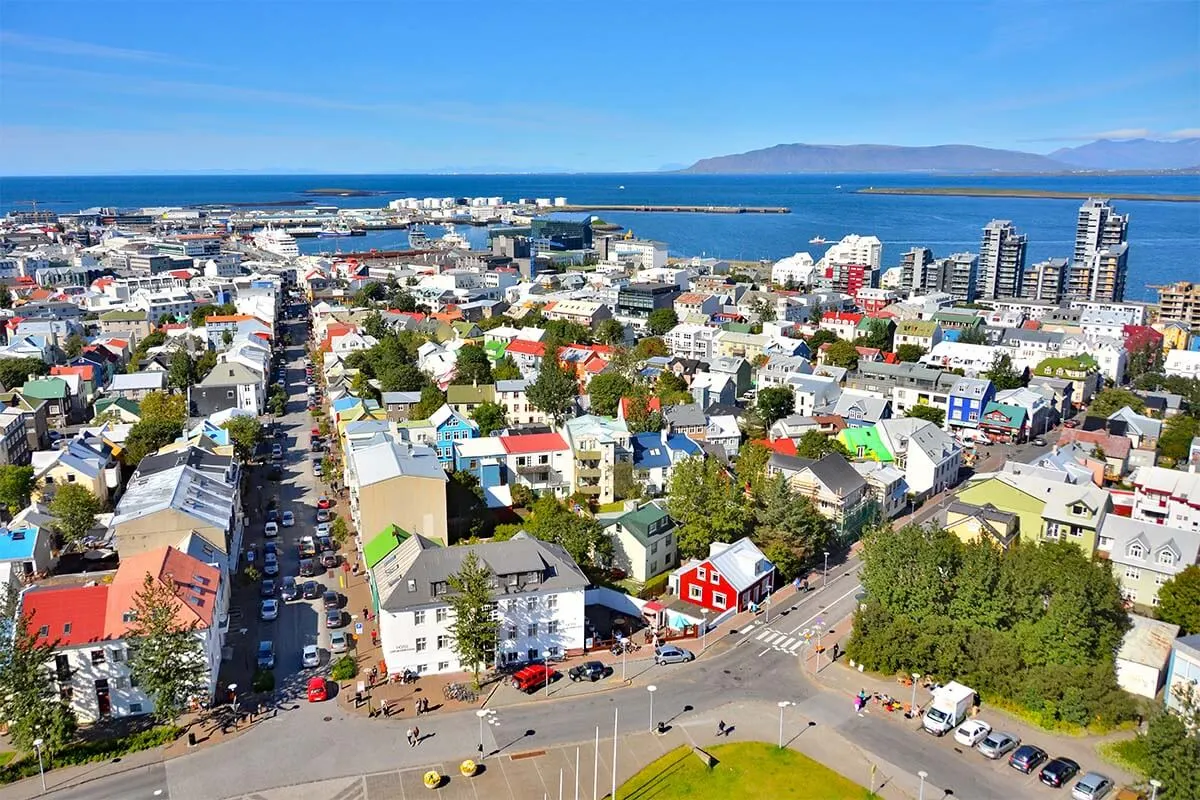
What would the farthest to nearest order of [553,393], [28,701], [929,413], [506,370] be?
[506,370], [929,413], [553,393], [28,701]

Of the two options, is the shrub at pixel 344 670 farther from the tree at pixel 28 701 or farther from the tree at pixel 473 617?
the tree at pixel 28 701

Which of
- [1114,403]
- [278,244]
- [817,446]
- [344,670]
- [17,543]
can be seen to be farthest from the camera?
[278,244]

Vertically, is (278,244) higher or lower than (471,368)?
higher

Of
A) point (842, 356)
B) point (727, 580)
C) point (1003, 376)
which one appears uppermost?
point (842, 356)

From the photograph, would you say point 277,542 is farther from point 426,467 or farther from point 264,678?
point 264,678

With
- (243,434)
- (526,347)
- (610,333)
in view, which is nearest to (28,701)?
(243,434)

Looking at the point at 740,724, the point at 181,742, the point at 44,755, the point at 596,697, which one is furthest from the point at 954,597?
the point at 44,755

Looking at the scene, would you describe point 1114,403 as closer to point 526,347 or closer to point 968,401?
point 968,401
